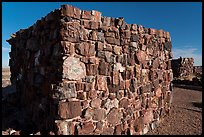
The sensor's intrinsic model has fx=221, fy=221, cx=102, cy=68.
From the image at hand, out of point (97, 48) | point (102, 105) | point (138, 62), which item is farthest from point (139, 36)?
point (102, 105)

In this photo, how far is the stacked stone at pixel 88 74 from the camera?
4348 millimetres

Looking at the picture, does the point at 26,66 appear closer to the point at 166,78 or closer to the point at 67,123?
the point at 67,123

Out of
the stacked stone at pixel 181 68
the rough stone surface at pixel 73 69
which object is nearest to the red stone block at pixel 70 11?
the rough stone surface at pixel 73 69

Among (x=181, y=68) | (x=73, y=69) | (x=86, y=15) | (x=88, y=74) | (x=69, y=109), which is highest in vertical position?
(x=86, y=15)

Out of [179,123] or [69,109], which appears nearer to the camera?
[69,109]

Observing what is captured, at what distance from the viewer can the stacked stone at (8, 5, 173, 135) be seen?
4.35 meters

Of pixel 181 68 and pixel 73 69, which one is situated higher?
pixel 181 68

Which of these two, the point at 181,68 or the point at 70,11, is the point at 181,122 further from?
the point at 181,68

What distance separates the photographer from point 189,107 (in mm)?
8352

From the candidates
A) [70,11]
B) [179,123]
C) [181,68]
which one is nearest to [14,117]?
[70,11]

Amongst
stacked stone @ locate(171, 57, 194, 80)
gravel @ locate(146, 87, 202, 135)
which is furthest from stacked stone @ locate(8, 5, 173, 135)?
stacked stone @ locate(171, 57, 194, 80)

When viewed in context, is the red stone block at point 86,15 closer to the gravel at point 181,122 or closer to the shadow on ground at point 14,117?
the shadow on ground at point 14,117

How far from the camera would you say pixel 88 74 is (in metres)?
4.66

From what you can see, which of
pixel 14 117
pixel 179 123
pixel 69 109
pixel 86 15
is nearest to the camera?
pixel 69 109
